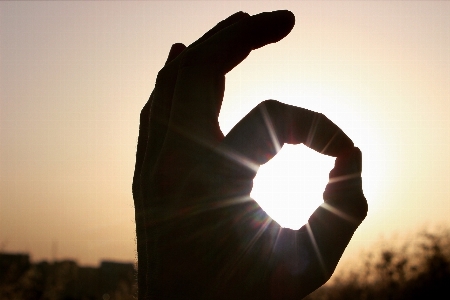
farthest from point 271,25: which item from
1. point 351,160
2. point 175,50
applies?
point 175,50

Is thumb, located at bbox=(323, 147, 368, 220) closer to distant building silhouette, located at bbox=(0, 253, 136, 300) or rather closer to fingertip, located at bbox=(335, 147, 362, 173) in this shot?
fingertip, located at bbox=(335, 147, 362, 173)

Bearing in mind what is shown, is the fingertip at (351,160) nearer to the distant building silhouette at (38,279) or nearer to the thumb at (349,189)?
the thumb at (349,189)

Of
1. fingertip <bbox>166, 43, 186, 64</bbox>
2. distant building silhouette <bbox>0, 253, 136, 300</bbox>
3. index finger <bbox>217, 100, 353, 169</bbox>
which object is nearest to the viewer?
index finger <bbox>217, 100, 353, 169</bbox>

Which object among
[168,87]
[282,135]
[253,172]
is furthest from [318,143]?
[168,87]

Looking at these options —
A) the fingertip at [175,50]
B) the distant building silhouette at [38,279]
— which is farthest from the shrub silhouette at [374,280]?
the fingertip at [175,50]

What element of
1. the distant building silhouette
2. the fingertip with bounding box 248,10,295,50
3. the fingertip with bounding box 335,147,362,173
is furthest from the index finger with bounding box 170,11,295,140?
the distant building silhouette

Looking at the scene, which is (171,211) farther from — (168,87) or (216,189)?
(168,87)

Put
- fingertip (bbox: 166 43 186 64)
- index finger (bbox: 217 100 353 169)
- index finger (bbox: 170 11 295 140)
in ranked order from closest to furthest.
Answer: index finger (bbox: 217 100 353 169) < index finger (bbox: 170 11 295 140) < fingertip (bbox: 166 43 186 64)

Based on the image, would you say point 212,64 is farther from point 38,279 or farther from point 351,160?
point 38,279

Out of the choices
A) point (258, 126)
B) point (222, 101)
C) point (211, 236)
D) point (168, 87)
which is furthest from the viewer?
point (168, 87)
